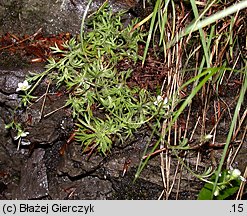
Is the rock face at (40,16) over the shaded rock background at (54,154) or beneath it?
over

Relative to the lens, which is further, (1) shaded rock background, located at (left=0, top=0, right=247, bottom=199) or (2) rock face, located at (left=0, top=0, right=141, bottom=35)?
(2) rock face, located at (left=0, top=0, right=141, bottom=35)

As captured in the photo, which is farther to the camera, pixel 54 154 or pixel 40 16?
pixel 40 16

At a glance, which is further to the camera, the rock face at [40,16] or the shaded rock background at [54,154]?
the rock face at [40,16]

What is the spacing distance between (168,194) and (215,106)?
531 millimetres

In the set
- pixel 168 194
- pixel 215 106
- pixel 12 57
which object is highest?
pixel 12 57

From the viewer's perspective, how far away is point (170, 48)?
2.22 metres

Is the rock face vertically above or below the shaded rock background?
above

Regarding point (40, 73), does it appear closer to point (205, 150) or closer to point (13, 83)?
point (13, 83)

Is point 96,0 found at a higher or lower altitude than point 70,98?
higher

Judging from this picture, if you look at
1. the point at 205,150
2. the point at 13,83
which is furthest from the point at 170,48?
the point at 13,83

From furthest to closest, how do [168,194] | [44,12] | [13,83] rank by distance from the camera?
[44,12] → [13,83] → [168,194]

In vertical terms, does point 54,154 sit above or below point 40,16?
below

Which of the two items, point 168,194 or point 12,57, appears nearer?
point 168,194

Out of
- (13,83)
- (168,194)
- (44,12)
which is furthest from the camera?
(44,12)
